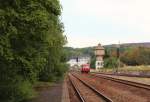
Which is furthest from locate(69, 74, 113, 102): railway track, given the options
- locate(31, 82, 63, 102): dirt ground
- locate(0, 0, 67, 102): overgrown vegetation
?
locate(0, 0, 67, 102): overgrown vegetation

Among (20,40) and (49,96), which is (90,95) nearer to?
(49,96)

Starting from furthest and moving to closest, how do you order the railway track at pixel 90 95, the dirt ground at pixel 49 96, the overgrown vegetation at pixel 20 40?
the railway track at pixel 90 95 < the dirt ground at pixel 49 96 < the overgrown vegetation at pixel 20 40

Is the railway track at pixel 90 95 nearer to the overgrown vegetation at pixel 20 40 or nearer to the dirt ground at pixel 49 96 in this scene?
the dirt ground at pixel 49 96

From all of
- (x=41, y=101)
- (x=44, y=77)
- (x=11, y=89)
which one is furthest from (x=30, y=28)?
(x=44, y=77)

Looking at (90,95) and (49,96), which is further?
(90,95)

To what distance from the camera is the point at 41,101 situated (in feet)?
89.2

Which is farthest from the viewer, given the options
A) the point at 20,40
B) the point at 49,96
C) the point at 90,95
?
the point at 90,95

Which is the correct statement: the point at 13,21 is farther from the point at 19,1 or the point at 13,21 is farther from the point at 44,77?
the point at 44,77

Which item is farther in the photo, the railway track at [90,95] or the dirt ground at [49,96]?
the railway track at [90,95]

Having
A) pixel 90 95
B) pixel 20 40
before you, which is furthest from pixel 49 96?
pixel 20 40

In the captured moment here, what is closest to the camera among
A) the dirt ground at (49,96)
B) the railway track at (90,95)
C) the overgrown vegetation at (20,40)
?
the overgrown vegetation at (20,40)

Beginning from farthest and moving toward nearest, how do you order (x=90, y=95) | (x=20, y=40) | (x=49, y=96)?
(x=90, y=95) < (x=49, y=96) < (x=20, y=40)

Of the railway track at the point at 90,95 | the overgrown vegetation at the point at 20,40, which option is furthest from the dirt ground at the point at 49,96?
the overgrown vegetation at the point at 20,40

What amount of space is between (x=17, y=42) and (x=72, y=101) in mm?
10470
